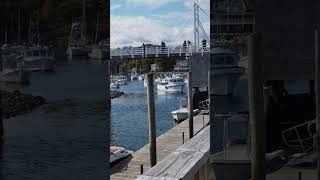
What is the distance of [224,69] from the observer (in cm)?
306

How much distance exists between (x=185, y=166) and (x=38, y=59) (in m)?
1.47

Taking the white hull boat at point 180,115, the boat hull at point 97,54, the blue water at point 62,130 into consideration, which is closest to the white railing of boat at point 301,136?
the blue water at point 62,130

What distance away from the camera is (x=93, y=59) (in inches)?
112

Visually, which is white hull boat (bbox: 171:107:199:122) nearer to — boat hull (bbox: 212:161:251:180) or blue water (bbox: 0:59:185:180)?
boat hull (bbox: 212:161:251:180)

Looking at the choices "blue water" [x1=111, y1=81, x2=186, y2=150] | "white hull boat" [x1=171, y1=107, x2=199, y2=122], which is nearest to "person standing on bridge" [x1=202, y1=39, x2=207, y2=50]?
"blue water" [x1=111, y1=81, x2=186, y2=150]

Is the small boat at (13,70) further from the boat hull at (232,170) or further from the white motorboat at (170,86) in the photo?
the white motorboat at (170,86)

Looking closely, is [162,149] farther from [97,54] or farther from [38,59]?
[38,59]

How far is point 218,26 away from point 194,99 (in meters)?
7.01

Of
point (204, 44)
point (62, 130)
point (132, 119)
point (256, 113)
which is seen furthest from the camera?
point (132, 119)

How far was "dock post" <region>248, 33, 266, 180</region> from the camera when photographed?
290cm

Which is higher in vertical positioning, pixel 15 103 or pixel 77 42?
pixel 77 42

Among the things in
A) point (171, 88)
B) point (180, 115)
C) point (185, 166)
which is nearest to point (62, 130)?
point (185, 166)

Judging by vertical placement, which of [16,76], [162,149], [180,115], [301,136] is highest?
[16,76]

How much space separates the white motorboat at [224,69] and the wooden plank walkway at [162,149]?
11.5 ft
